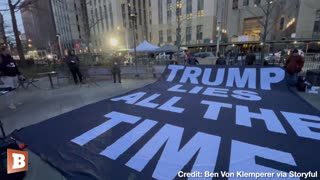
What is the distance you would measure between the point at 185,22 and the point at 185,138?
39050 mm

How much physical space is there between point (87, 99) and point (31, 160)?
3.45 metres

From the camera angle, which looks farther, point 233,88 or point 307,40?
point 307,40

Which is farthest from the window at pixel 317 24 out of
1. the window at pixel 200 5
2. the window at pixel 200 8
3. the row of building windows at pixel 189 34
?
the window at pixel 200 5

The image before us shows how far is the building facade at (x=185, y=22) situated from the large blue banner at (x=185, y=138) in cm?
3063

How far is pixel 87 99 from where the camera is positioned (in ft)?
20.0

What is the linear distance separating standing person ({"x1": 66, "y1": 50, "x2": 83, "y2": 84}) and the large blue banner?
13.9 feet

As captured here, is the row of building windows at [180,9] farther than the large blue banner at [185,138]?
Yes

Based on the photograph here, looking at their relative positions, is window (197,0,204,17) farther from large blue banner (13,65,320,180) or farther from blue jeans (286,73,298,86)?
large blue banner (13,65,320,180)

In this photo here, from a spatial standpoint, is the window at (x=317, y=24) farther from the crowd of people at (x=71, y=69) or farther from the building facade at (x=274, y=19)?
the crowd of people at (x=71, y=69)

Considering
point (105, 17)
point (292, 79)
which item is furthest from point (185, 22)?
point (292, 79)

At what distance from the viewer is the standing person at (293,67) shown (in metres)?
6.50

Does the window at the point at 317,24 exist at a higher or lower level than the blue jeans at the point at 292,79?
higher

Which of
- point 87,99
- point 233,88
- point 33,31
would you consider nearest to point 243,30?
point 233,88

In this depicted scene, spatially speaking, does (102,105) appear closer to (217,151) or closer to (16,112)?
(16,112)
